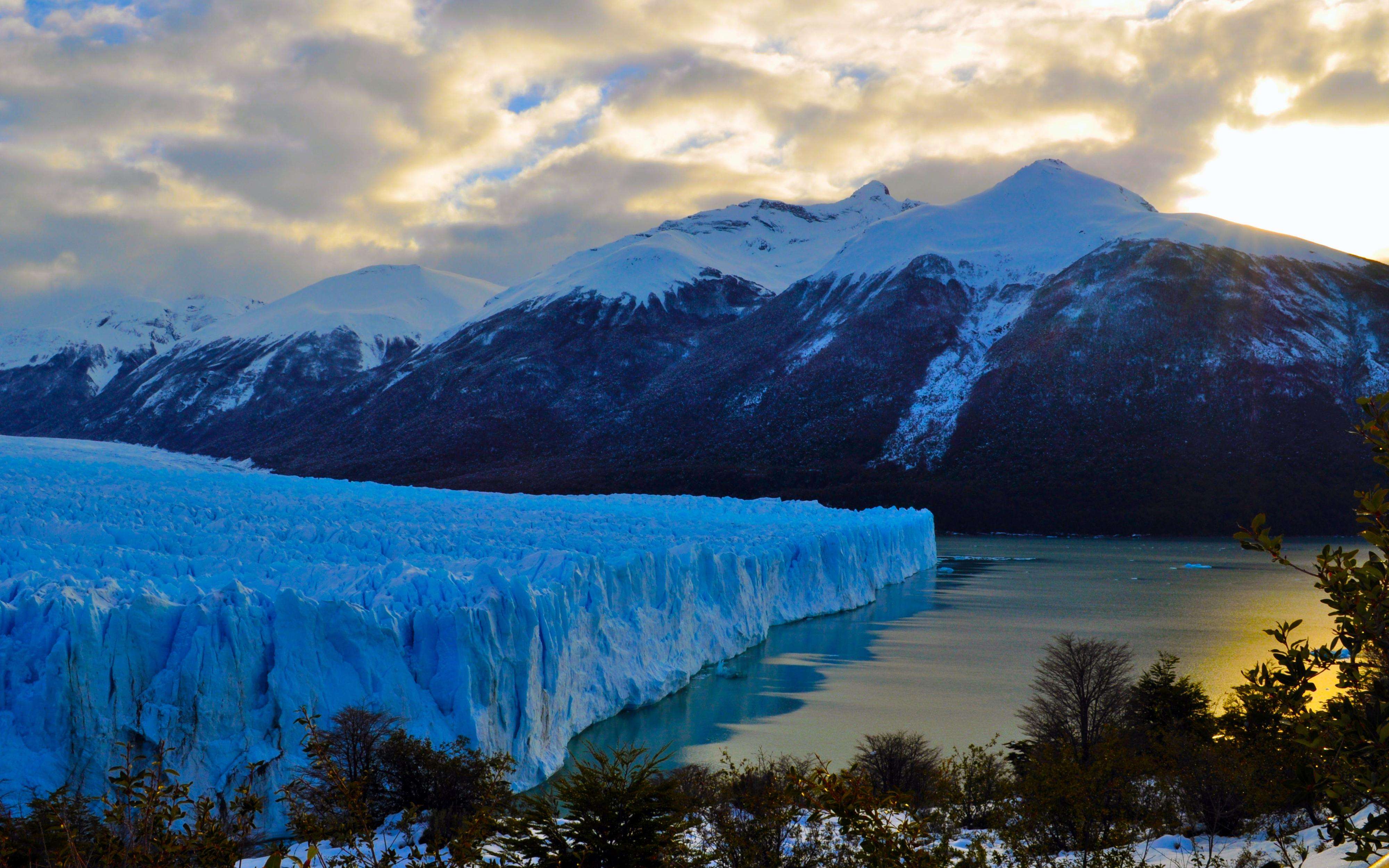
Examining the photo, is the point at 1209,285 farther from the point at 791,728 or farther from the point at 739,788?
the point at 739,788

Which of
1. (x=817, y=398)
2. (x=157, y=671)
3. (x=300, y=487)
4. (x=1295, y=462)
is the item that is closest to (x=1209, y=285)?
(x=1295, y=462)

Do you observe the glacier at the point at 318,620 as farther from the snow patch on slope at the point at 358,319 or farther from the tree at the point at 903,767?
the snow patch on slope at the point at 358,319

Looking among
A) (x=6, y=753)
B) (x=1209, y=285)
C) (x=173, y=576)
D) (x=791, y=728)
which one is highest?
(x=1209, y=285)

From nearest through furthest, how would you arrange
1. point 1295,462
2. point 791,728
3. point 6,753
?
point 6,753 → point 791,728 → point 1295,462

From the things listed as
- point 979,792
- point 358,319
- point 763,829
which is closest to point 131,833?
point 763,829

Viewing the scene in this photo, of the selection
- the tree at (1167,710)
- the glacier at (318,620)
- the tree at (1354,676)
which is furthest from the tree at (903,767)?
the tree at (1354,676)

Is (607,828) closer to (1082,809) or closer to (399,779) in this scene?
(399,779)

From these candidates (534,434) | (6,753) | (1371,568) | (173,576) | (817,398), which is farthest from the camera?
(534,434)
